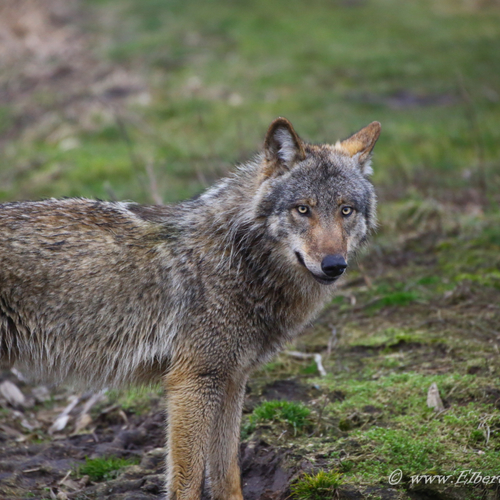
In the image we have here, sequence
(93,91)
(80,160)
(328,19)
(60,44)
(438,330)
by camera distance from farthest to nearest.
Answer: (328,19)
(60,44)
(93,91)
(80,160)
(438,330)

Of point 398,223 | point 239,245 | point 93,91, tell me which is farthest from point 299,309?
point 93,91

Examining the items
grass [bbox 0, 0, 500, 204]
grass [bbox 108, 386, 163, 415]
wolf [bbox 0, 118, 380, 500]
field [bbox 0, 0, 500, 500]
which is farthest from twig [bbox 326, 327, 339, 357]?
grass [bbox 0, 0, 500, 204]

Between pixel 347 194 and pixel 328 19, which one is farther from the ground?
pixel 328 19

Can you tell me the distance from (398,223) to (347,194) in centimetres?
437

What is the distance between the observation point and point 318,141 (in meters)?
11.3

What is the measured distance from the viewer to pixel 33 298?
469 cm

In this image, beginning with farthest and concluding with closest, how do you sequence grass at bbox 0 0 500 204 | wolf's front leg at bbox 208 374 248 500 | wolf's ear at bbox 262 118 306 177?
grass at bbox 0 0 500 204, wolf's front leg at bbox 208 374 248 500, wolf's ear at bbox 262 118 306 177

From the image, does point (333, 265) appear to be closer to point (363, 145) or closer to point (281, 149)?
point (281, 149)

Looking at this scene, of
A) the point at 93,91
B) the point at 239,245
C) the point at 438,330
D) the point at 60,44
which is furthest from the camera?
the point at 60,44

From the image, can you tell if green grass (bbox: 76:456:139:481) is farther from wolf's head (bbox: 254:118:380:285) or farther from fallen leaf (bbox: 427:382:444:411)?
fallen leaf (bbox: 427:382:444:411)

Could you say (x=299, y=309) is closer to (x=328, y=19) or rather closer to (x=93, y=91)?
(x=93, y=91)

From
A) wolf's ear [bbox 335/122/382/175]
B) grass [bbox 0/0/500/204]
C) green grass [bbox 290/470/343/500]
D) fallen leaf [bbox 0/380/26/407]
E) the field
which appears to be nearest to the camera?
green grass [bbox 290/470/343/500]

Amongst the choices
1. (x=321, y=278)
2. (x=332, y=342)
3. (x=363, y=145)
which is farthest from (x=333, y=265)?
(x=332, y=342)

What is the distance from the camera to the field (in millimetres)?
5156
